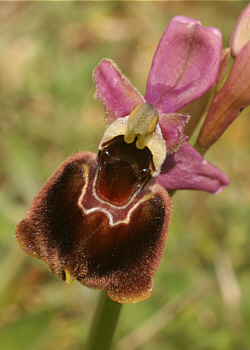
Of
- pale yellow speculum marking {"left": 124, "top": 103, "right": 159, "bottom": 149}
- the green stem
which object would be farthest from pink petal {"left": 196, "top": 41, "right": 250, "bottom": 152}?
the green stem

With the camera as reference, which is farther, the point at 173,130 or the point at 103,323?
the point at 103,323

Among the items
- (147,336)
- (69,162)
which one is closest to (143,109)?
(69,162)

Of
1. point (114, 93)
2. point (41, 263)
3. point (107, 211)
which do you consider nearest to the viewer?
point (107, 211)

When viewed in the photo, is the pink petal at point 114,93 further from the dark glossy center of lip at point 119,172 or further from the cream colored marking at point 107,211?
the cream colored marking at point 107,211

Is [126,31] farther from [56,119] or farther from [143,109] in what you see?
[143,109]

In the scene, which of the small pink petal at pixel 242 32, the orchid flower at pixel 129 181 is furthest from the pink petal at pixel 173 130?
the small pink petal at pixel 242 32

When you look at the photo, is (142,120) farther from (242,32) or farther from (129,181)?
(242,32)

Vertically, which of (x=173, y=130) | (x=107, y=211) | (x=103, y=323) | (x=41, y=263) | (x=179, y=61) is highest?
(x=179, y=61)

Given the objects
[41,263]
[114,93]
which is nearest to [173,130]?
[114,93]
